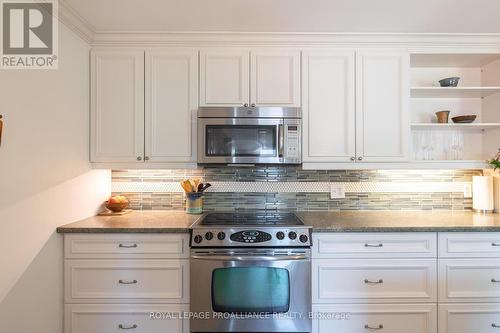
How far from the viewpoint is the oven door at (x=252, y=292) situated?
1.65 m

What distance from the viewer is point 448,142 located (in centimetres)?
226

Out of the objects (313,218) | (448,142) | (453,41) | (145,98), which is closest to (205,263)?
(313,218)

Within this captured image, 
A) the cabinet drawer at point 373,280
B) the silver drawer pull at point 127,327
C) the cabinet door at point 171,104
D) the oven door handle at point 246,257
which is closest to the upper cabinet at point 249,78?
the cabinet door at point 171,104

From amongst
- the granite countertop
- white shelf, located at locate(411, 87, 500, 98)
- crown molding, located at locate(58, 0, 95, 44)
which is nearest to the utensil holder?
the granite countertop

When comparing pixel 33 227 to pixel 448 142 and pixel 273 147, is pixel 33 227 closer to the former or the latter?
pixel 273 147

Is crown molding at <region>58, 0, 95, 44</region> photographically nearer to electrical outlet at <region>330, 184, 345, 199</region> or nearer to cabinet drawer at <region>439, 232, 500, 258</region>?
electrical outlet at <region>330, 184, 345, 199</region>

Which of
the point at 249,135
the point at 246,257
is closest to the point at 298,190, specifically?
the point at 249,135

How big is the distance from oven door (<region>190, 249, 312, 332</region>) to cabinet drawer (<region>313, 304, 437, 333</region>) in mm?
134

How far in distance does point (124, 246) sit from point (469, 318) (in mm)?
2321

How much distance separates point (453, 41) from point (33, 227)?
3176 millimetres

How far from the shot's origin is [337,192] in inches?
90.9

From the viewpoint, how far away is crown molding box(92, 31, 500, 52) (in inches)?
78.0

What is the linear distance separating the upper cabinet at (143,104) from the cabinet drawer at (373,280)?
128 cm

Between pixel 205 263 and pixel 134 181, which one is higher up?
pixel 134 181
